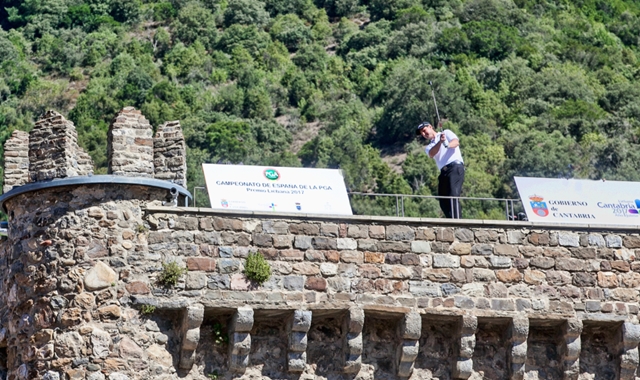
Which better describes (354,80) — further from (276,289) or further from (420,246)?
(276,289)

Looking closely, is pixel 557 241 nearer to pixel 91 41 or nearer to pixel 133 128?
pixel 133 128

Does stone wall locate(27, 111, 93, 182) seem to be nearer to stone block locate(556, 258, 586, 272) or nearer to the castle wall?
the castle wall

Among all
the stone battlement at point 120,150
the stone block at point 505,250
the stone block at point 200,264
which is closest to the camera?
the stone block at point 200,264

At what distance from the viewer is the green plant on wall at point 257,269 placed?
18.3m

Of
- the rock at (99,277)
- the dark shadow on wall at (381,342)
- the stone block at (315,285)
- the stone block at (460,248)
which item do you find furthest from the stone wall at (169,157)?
the stone block at (460,248)

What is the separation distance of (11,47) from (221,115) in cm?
1998

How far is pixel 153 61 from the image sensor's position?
8088 centimetres

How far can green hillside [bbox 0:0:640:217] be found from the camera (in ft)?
193

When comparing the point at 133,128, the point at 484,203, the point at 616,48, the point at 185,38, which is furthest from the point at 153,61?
the point at 133,128

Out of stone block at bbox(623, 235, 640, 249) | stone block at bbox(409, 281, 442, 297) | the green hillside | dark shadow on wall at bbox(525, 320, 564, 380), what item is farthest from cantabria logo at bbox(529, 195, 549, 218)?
the green hillside

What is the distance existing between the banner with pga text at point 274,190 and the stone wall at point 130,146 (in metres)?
0.86

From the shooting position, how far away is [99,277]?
58.4 ft

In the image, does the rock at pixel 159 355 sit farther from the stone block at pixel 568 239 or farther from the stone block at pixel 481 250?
the stone block at pixel 568 239

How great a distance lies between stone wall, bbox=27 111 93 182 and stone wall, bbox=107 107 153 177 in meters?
0.53
